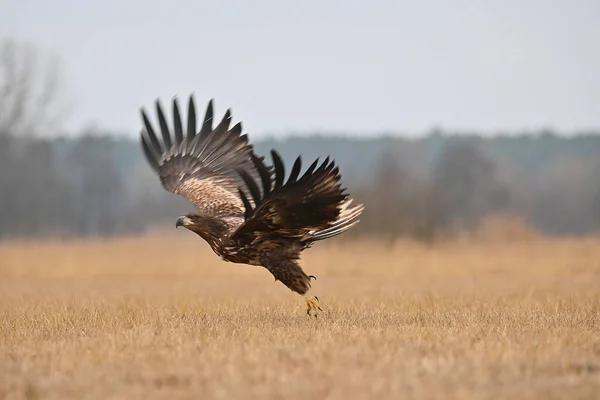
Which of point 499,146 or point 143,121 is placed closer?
point 143,121

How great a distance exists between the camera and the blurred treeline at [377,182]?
38.9 m

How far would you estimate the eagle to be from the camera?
9312 mm

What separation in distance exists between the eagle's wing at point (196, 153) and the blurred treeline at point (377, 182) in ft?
67.6

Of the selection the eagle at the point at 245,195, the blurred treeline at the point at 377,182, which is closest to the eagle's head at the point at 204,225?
the eagle at the point at 245,195

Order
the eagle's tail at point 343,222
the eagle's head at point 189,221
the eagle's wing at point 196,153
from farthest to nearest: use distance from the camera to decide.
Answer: the eagle's wing at point 196,153 → the eagle's tail at point 343,222 → the eagle's head at point 189,221

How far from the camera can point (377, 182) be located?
126 ft

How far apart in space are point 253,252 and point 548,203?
265 ft

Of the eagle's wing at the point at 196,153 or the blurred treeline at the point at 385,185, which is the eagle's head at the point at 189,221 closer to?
the eagle's wing at the point at 196,153

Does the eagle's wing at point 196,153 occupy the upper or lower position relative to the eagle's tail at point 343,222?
upper

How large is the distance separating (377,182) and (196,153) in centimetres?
2652

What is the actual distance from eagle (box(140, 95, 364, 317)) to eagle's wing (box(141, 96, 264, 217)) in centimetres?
1

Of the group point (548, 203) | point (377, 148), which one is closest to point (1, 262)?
point (548, 203)

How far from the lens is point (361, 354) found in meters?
6.67

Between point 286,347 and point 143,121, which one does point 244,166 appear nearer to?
point 143,121
